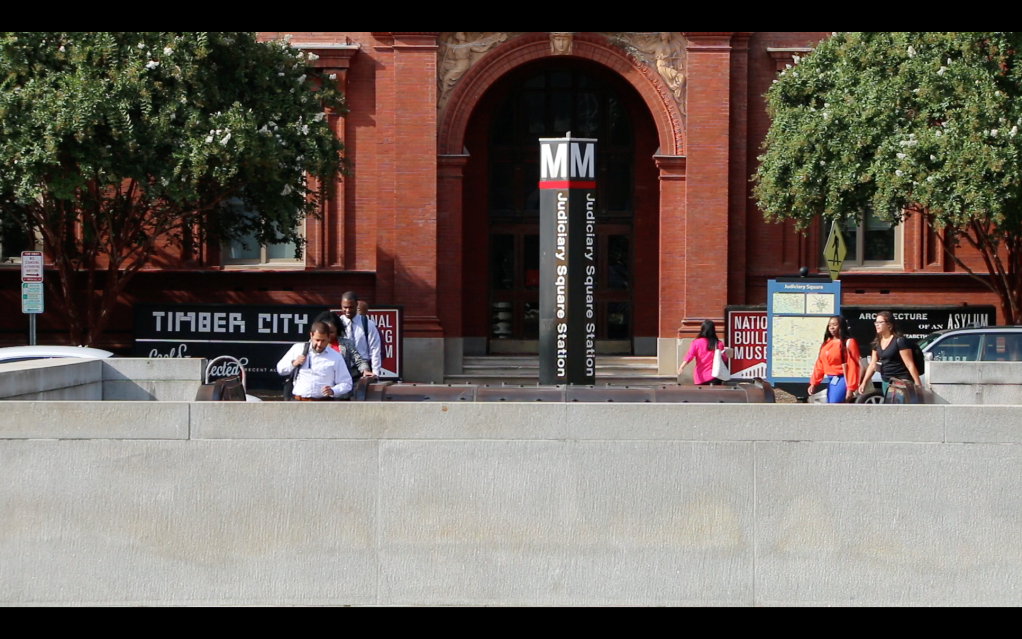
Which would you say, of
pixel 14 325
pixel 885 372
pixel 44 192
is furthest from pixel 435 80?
pixel 885 372

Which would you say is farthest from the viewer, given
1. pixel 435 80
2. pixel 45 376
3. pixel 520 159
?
pixel 520 159

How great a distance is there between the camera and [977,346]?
1703 cm

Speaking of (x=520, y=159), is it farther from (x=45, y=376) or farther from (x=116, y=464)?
(x=116, y=464)

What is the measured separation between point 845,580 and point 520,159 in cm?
1814

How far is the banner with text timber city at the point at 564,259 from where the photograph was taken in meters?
13.4

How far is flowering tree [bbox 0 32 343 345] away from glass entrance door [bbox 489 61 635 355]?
15.0 ft

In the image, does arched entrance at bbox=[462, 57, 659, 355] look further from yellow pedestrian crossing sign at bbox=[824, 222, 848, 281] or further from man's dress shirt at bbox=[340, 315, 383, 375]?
man's dress shirt at bbox=[340, 315, 383, 375]

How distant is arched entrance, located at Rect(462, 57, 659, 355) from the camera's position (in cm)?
2508

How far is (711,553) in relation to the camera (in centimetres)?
789

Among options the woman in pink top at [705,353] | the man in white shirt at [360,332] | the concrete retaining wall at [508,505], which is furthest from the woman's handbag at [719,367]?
the concrete retaining wall at [508,505]

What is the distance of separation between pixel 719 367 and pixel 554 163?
362cm

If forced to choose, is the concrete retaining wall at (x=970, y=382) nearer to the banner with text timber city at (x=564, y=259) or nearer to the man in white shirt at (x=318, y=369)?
the banner with text timber city at (x=564, y=259)

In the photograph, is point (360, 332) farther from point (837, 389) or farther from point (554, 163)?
point (837, 389)

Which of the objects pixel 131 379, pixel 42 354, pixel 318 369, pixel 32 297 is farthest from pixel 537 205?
pixel 318 369
